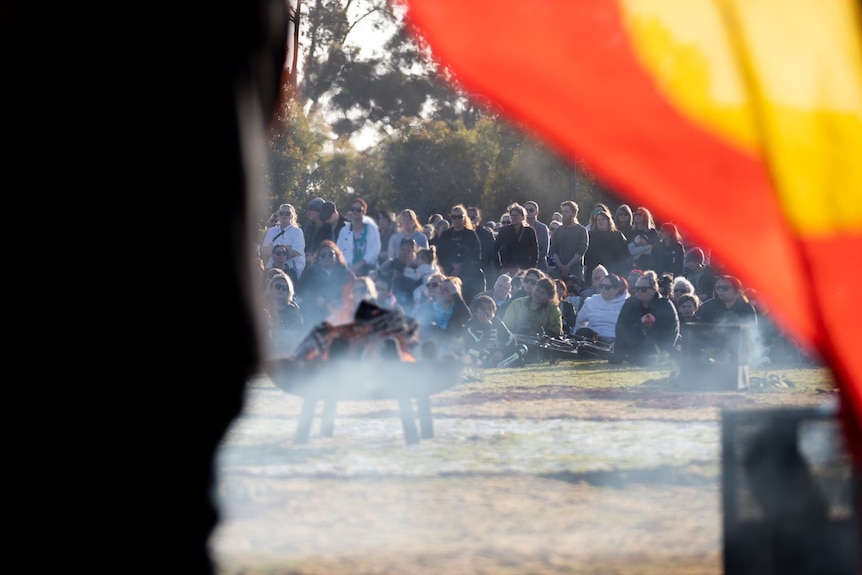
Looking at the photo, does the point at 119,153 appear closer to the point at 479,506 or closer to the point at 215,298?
the point at 215,298

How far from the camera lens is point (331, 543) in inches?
151

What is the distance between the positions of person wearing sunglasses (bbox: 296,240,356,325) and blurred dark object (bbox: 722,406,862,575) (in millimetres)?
6492

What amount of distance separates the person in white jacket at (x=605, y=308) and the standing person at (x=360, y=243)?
6.61 ft

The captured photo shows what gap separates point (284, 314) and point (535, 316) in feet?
8.04

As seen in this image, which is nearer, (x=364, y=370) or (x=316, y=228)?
(x=364, y=370)

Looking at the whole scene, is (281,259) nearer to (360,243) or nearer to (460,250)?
(360,243)

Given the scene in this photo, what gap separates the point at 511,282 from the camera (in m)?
11.2

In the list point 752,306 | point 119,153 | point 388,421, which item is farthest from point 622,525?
point 752,306

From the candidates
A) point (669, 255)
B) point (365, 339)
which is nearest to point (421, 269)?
point (669, 255)

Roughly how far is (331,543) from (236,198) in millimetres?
1681

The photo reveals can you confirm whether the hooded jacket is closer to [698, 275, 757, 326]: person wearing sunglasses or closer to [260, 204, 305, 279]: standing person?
[698, 275, 757, 326]: person wearing sunglasses

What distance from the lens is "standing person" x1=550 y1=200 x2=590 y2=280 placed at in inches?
476

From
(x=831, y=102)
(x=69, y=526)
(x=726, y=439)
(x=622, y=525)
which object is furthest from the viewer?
(x=831, y=102)

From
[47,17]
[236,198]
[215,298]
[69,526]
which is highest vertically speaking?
[47,17]
